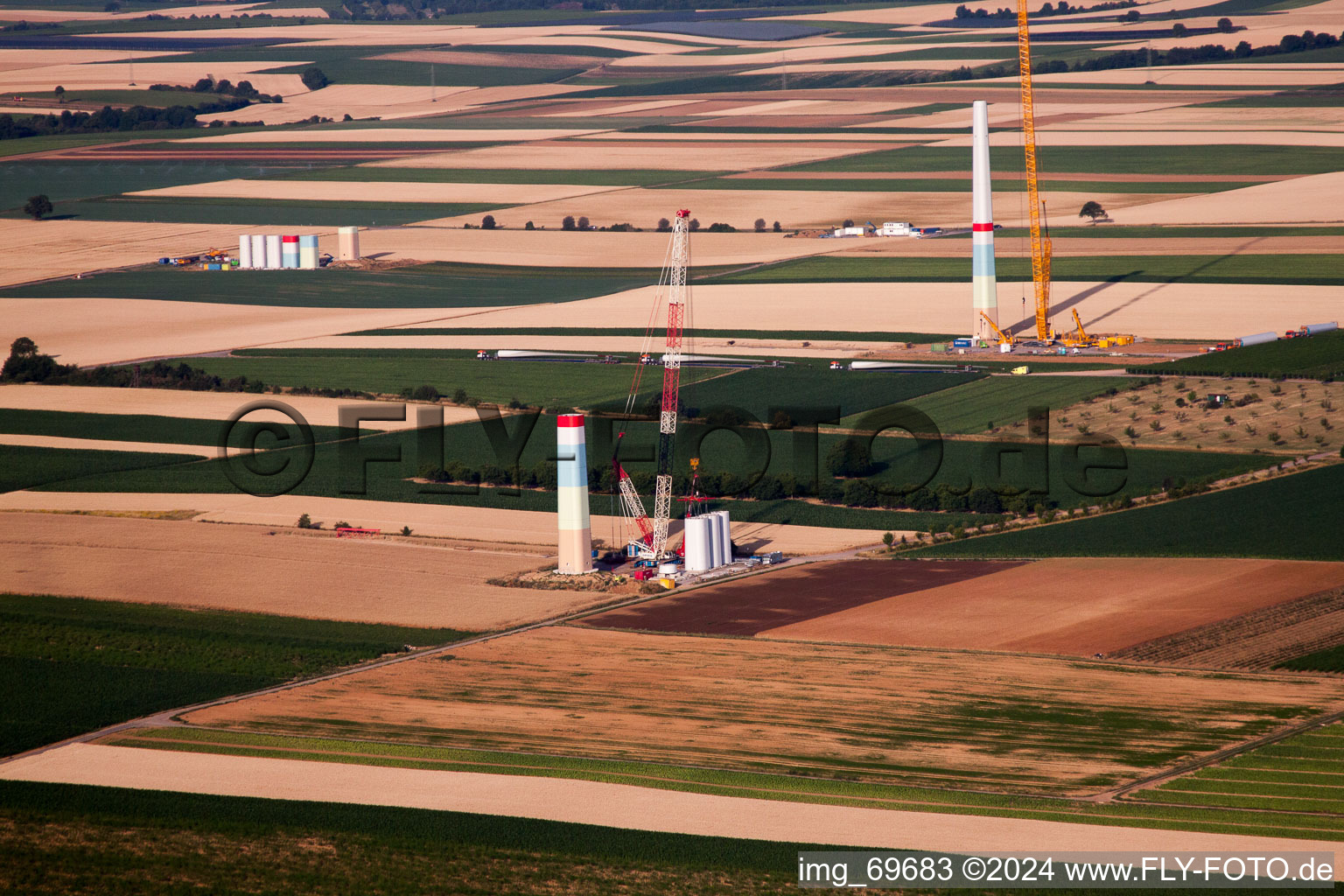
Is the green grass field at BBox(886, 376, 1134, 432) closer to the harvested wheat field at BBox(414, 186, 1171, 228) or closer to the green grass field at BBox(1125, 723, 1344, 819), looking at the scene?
the green grass field at BBox(1125, 723, 1344, 819)

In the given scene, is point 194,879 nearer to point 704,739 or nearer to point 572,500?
point 704,739

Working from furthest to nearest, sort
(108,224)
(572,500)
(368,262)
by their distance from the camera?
(108,224)
(368,262)
(572,500)

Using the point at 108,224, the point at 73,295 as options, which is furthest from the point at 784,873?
the point at 108,224

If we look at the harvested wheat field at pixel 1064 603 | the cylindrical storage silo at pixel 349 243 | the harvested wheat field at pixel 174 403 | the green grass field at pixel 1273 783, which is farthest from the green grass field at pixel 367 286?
the green grass field at pixel 1273 783

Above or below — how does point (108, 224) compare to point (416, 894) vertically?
above

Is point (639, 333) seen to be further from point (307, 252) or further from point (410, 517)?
point (307, 252)
